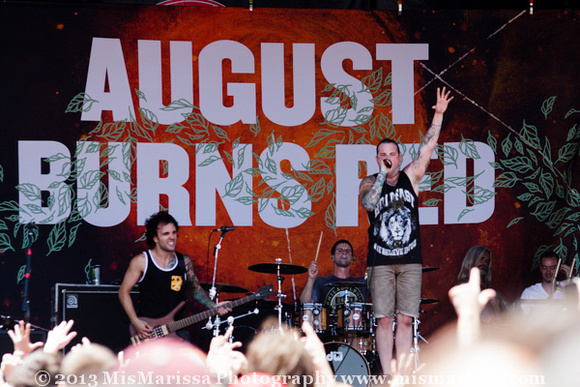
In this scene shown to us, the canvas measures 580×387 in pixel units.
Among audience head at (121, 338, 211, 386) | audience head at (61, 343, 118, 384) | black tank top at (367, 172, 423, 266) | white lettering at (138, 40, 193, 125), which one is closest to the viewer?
audience head at (61, 343, 118, 384)

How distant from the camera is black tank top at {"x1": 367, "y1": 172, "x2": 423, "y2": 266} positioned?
5.13 m

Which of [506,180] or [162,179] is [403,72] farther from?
[162,179]

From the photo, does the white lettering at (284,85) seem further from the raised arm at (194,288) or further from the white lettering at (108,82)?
the raised arm at (194,288)

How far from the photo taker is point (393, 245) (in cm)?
514

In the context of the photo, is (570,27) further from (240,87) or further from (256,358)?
(256,358)

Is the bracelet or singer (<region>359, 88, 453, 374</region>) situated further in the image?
singer (<region>359, 88, 453, 374</region>)

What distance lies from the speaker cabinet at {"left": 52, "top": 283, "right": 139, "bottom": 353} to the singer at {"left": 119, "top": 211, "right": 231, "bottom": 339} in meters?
0.32

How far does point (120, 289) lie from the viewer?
5.70 m

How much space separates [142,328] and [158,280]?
16.1 inches

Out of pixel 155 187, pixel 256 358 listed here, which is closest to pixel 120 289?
pixel 155 187

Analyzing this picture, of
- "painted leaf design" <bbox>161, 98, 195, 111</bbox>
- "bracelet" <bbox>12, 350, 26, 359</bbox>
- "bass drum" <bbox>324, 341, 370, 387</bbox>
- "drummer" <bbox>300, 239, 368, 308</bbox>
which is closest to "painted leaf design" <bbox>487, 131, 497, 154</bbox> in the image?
"drummer" <bbox>300, 239, 368, 308</bbox>

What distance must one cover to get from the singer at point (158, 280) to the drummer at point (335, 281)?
1152 mm

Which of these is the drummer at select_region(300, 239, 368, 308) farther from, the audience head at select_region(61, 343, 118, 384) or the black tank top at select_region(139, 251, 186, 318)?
the audience head at select_region(61, 343, 118, 384)

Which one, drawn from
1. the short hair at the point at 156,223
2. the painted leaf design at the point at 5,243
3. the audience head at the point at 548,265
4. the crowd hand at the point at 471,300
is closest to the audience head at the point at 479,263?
the audience head at the point at 548,265
